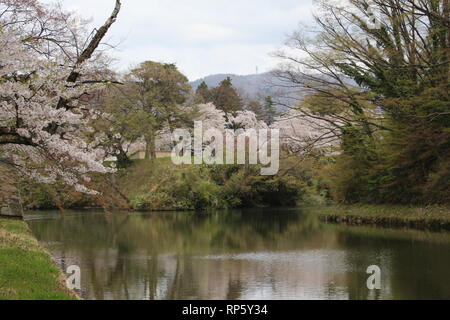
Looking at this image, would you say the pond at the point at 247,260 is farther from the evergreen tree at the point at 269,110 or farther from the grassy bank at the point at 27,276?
the evergreen tree at the point at 269,110

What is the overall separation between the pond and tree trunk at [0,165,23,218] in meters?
1.54

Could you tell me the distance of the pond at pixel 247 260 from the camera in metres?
10.1

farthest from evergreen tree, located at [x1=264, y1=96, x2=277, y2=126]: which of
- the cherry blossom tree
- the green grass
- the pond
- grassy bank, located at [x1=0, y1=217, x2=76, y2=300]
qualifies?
grassy bank, located at [x1=0, y1=217, x2=76, y2=300]

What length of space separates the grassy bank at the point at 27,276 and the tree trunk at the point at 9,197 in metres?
4.06

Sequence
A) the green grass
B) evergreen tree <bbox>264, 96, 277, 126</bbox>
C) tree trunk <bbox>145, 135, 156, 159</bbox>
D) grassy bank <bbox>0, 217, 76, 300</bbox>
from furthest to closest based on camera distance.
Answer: tree trunk <bbox>145, 135, 156, 159</bbox>
evergreen tree <bbox>264, 96, 277, 126</bbox>
the green grass
grassy bank <bbox>0, 217, 76, 300</bbox>

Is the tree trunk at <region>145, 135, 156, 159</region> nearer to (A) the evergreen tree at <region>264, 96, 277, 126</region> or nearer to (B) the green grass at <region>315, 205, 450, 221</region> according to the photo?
(A) the evergreen tree at <region>264, 96, 277, 126</region>

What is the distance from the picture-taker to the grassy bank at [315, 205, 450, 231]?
20.5 m

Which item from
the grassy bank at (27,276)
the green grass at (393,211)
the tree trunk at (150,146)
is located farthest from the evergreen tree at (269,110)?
the grassy bank at (27,276)

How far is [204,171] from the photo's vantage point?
3766 centimetres

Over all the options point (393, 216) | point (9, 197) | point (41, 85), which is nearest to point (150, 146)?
point (393, 216)

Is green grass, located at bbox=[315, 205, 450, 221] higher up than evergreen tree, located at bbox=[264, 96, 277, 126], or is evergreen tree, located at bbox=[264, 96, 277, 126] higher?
evergreen tree, located at bbox=[264, 96, 277, 126]

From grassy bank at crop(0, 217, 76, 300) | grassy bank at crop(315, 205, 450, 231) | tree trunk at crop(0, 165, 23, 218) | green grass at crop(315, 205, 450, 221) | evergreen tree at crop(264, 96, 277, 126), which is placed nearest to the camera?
grassy bank at crop(0, 217, 76, 300)

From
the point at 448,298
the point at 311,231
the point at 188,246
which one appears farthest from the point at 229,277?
the point at 311,231
